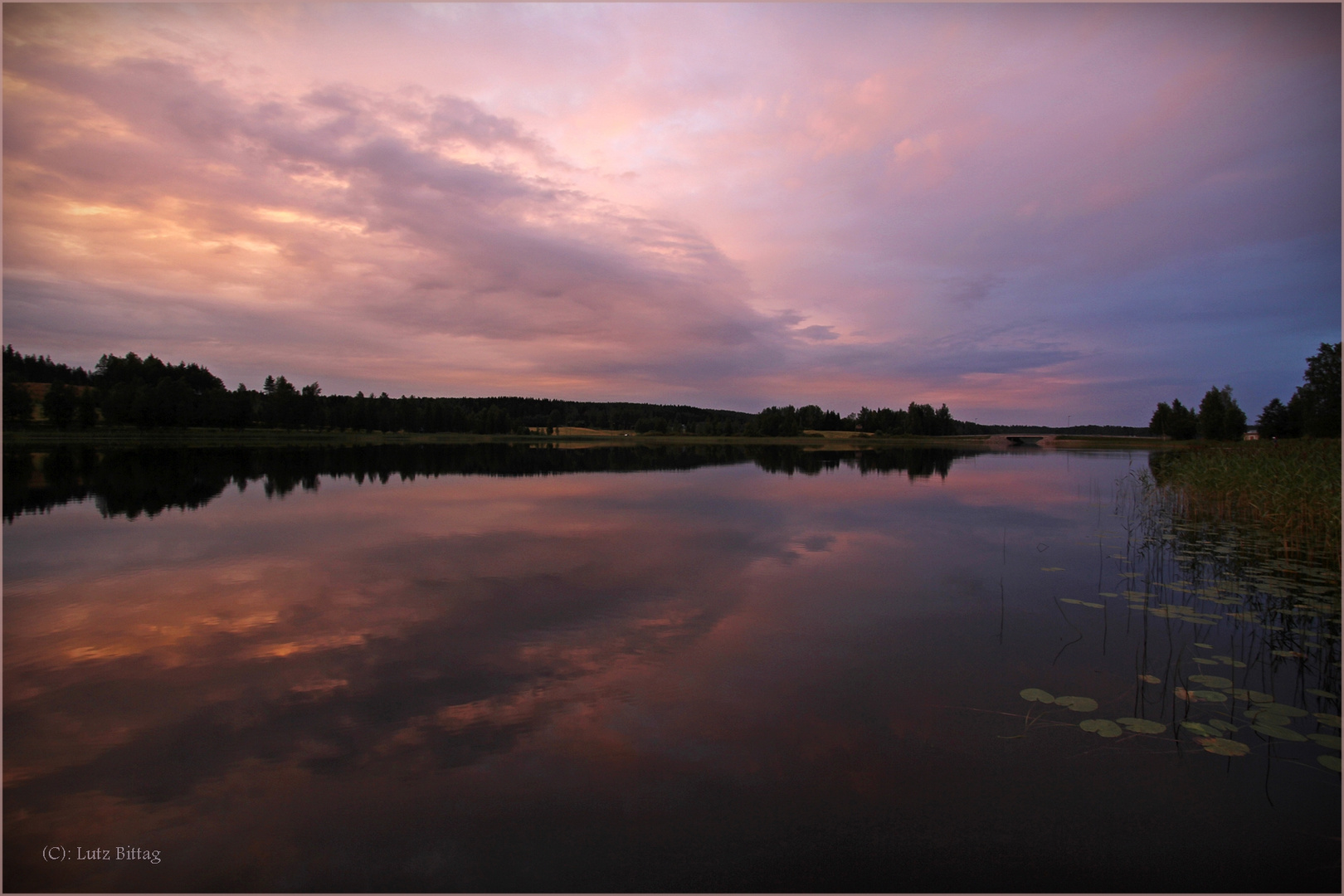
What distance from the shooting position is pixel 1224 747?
229 inches

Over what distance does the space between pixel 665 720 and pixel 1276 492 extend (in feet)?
63.5

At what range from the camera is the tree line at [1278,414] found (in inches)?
2292

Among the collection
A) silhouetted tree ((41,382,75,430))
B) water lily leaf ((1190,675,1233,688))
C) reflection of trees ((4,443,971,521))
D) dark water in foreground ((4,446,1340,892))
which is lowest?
dark water in foreground ((4,446,1340,892))

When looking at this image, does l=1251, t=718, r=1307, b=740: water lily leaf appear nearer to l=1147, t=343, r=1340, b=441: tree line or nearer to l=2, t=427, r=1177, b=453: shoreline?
l=1147, t=343, r=1340, b=441: tree line

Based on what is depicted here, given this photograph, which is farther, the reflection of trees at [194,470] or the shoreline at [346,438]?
the shoreline at [346,438]

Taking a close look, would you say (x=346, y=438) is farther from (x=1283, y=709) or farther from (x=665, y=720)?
(x=1283, y=709)

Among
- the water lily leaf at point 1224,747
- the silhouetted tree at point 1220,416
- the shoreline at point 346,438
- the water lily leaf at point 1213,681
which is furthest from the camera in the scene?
the silhouetted tree at point 1220,416

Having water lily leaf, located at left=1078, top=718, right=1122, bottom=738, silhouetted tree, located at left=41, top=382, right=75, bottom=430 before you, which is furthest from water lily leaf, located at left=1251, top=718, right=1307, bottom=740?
silhouetted tree, located at left=41, top=382, right=75, bottom=430

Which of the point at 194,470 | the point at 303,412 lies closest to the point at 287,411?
the point at 303,412

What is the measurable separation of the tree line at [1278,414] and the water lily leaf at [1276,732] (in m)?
50.7

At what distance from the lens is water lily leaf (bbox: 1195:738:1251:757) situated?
571 cm

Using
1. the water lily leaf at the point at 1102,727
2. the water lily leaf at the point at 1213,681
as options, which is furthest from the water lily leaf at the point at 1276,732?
the water lily leaf at the point at 1102,727

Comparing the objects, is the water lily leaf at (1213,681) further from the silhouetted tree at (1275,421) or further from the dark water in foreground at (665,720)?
the silhouetted tree at (1275,421)

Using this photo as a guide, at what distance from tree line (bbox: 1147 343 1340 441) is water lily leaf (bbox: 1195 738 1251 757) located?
169 feet
